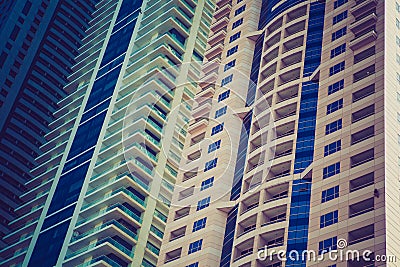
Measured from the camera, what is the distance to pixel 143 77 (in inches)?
4321

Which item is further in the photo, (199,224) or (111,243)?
(199,224)

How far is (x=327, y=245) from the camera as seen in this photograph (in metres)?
68.2

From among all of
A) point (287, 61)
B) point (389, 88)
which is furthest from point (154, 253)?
point (389, 88)

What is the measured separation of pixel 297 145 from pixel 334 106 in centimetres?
693

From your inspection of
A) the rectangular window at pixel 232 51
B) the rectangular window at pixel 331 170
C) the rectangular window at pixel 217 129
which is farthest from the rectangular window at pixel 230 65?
the rectangular window at pixel 331 170

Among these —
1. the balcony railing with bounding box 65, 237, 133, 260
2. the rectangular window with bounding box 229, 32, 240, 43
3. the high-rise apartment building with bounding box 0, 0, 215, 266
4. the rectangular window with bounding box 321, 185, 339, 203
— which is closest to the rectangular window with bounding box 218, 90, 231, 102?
the high-rise apartment building with bounding box 0, 0, 215, 266

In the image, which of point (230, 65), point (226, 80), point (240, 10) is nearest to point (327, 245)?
point (226, 80)

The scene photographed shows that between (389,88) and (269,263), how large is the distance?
25012 millimetres

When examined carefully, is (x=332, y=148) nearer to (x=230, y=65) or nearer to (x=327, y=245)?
(x=327, y=245)

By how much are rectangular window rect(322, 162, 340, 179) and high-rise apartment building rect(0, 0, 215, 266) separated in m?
31.3

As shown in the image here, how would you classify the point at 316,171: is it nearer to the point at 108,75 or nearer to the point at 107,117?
the point at 107,117

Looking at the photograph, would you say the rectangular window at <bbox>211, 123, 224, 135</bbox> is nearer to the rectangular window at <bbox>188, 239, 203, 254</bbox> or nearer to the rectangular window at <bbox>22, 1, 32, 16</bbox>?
the rectangular window at <bbox>188, 239, 203, 254</bbox>

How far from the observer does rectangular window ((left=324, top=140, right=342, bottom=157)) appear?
75.9 metres

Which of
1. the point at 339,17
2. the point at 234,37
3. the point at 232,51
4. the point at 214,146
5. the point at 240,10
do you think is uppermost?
the point at 240,10
